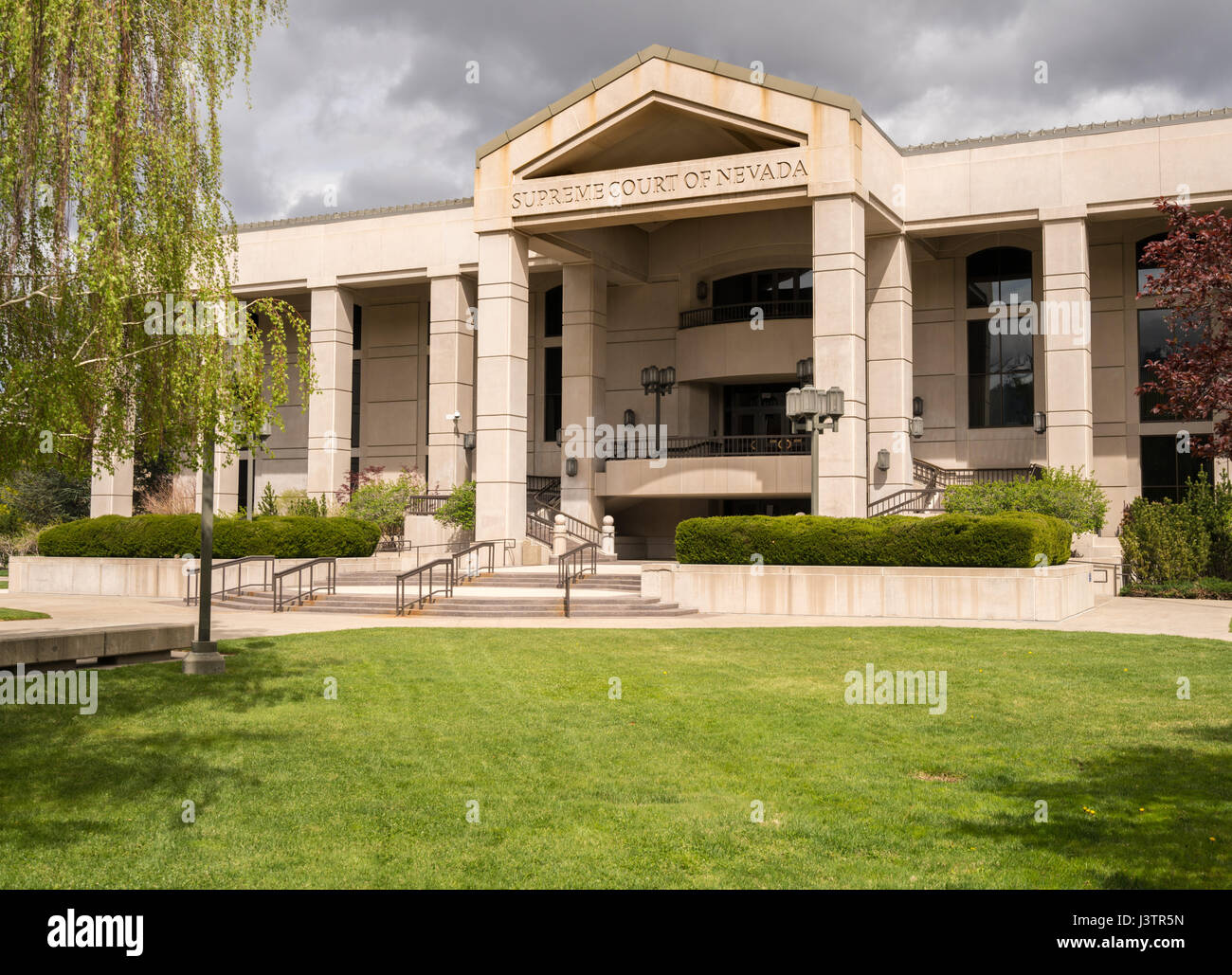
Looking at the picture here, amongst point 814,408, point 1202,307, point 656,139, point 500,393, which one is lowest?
point 1202,307

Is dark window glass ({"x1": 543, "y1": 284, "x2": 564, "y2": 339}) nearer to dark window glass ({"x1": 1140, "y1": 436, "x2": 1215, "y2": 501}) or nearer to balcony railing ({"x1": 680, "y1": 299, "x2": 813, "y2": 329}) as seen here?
balcony railing ({"x1": 680, "y1": 299, "x2": 813, "y2": 329})

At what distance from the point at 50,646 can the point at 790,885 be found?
31.9 feet

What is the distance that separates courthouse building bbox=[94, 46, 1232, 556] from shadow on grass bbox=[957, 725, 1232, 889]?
18.1m

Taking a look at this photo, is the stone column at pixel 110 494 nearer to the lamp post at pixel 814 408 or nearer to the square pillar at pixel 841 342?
the square pillar at pixel 841 342

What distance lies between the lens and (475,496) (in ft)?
101

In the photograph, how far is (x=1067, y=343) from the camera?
92.2ft

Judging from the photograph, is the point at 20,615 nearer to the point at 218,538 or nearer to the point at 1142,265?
the point at 218,538

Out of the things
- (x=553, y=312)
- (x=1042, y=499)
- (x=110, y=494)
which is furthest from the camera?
(x=110, y=494)

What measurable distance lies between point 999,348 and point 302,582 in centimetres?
2075

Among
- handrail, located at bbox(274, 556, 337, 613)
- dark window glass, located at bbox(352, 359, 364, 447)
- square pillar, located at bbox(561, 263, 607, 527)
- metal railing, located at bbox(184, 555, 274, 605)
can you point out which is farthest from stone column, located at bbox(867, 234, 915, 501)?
dark window glass, located at bbox(352, 359, 364, 447)

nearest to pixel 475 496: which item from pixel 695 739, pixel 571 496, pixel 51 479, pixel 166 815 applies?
pixel 571 496

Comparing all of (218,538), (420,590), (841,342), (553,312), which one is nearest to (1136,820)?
(420,590)

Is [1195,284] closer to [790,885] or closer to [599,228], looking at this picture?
[790,885]

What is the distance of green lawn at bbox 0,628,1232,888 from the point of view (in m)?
5.93
